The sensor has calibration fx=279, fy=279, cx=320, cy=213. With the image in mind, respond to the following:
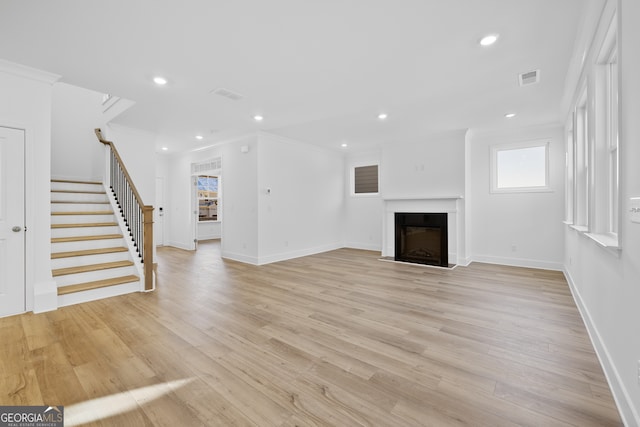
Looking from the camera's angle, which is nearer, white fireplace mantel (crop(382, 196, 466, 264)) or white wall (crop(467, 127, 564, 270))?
white wall (crop(467, 127, 564, 270))

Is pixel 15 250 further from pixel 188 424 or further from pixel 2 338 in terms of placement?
pixel 188 424

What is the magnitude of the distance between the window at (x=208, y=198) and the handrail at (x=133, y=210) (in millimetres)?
4373

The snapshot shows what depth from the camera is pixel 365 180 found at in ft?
25.3

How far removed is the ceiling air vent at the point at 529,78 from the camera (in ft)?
10.2

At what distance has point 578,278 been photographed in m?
3.27

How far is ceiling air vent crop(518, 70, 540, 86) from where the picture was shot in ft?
10.2

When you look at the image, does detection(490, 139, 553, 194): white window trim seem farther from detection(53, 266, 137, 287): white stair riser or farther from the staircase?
detection(53, 266, 137, 287): white stair riser

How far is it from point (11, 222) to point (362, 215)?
647cm

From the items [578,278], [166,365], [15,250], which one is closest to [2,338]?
[15,250]

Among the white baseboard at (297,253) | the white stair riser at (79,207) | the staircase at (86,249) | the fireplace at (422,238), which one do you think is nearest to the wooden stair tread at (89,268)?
the staircase at (86,249)

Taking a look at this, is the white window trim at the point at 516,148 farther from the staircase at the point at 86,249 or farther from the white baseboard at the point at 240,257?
the staircase at the point at 86,249

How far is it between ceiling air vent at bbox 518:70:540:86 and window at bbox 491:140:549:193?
2.39 m
